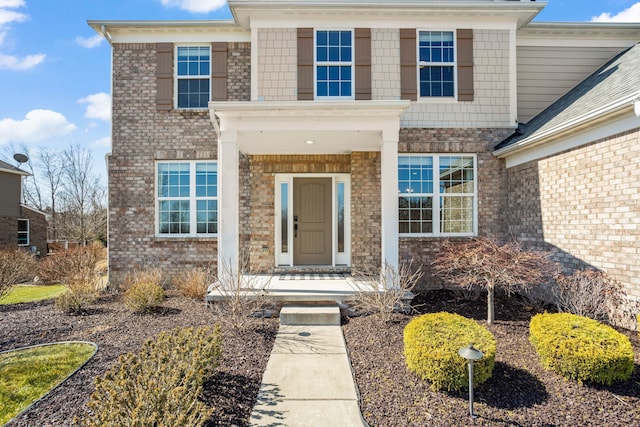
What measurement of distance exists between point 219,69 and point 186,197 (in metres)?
3.06

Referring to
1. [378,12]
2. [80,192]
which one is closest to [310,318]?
[378,12]

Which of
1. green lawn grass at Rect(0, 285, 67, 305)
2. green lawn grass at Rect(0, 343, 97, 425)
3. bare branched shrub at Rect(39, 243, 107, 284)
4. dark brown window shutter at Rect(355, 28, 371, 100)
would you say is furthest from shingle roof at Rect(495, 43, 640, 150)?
green lawn grass at Rect(0, 285, 67, 305)

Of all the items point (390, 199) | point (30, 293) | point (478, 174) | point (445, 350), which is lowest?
point (30, 293)

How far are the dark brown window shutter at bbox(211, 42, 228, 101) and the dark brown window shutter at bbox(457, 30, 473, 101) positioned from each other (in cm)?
529

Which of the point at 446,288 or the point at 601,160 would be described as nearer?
the point at 601,160

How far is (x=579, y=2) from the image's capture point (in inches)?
344

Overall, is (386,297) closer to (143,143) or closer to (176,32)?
(143,143)

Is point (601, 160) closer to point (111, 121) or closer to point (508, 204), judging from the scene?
point (508, 204)

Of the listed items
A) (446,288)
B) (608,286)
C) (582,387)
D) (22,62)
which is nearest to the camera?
(582,387)

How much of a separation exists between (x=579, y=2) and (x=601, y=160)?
5.83m

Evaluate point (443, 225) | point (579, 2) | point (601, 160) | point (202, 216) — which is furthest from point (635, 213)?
point (202, 216)

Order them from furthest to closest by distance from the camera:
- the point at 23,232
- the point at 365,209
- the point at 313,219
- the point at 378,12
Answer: the point at 23,232
the point at 313,219
the point at 365,209
the point at 378,12

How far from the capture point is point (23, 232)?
18656mm

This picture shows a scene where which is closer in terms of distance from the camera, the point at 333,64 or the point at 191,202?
the point at 333,64
